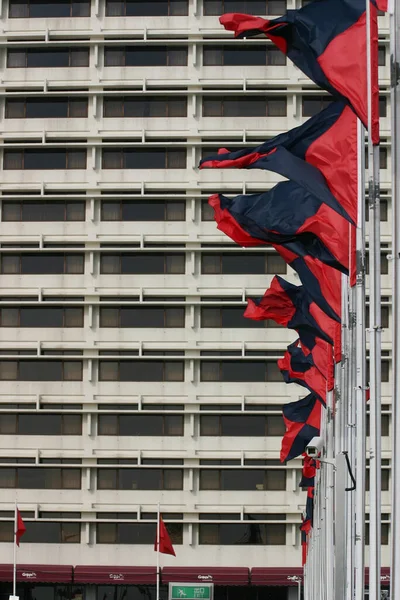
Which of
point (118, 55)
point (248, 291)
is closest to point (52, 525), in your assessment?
point (248, 291)

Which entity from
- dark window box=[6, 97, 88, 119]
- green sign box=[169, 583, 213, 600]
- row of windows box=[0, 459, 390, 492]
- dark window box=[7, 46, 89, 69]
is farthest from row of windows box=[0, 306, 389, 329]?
green sign box=[169, 583, 213, 600]

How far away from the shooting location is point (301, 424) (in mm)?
37469

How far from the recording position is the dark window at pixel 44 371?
2685 inches

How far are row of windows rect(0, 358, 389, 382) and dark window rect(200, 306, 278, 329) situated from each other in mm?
2006

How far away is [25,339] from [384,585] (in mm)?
23683

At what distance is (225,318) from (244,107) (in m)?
12.1

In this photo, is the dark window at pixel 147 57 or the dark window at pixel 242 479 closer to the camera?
the dark window at pixel 242 479

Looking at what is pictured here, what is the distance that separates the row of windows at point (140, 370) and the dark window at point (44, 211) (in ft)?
26.8

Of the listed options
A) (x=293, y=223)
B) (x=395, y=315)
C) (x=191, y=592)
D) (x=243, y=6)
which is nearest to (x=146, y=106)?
(x=243, y=6)

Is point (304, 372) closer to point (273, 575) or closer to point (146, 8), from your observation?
point (273, 575)

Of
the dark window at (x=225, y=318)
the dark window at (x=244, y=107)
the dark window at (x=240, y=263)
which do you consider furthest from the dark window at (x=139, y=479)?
the dark window at (x=244, y=107)

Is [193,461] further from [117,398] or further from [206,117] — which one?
[206,117]

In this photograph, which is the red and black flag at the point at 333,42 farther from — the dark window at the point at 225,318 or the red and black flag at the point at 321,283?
the dark window at the point at 225,318

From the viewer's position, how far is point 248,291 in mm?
68125
